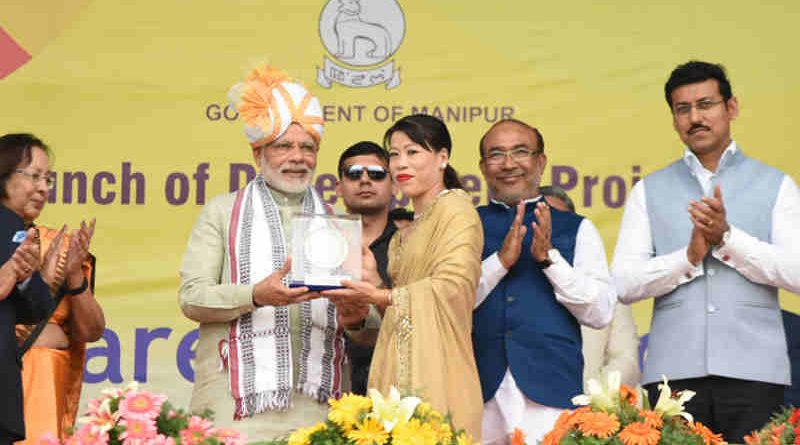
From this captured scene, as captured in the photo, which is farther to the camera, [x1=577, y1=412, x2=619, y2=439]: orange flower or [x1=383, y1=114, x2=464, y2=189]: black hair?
[x1=383, y1=114, x2=464, y2=189]: black hair

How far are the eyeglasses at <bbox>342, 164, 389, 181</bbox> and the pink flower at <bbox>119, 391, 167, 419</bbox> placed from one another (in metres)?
2.42

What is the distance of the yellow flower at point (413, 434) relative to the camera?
2.89 metres

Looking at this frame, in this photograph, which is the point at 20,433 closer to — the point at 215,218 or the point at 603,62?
the point at 215,218

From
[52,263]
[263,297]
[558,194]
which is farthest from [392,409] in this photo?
[558,194]

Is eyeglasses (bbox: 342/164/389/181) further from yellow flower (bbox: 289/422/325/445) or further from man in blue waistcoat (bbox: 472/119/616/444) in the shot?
yellow flower (bbox: 289/422/325/445)

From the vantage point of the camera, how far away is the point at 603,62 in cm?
621

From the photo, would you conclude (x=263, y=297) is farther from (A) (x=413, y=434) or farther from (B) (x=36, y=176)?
(A) (x=413, y=434)

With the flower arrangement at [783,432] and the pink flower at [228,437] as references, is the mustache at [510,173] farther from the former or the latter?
the pink flower at [228,437]

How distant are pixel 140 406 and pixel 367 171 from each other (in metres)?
2.48

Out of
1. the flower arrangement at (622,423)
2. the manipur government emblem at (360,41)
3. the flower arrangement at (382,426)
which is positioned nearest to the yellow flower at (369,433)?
the flower arrangement at (382,426)

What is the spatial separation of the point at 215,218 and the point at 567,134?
2.07 metres

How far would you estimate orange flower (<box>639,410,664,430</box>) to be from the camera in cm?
315

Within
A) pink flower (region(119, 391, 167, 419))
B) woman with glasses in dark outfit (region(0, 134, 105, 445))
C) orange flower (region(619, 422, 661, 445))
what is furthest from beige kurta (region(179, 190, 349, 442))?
orange flower (region(619, 422, 661, 445))

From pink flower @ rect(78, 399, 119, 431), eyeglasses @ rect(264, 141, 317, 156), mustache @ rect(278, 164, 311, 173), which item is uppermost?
eyeglasses @ rect(264, 141, 317, 156)
